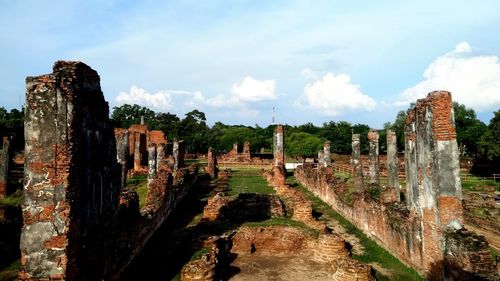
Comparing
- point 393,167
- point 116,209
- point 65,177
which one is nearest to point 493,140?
point 393,167

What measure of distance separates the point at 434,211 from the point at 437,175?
2.65 ft

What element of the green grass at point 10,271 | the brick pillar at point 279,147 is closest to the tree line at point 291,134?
the brick pillar at point 279,147

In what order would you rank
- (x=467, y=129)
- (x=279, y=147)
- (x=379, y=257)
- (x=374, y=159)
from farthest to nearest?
(x=467, y=129) → (x=279, y=147) → (x=374, y=159) → (x=379, y=257)

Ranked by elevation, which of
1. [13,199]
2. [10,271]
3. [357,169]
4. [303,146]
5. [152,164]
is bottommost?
[10,271]

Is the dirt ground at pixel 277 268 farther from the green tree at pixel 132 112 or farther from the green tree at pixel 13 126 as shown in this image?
the green tree at pixel 132 112

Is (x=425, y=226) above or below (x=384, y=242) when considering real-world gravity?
above

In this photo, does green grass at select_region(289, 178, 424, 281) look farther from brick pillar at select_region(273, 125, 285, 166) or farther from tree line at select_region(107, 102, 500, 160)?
tree line at select_region(107, 102, 500, 160)

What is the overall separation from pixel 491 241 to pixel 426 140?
20.5 feet

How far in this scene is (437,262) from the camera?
26.8ft

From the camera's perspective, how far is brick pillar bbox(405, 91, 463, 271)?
7973mm

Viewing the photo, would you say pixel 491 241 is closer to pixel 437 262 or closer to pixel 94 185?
pixel 437 262

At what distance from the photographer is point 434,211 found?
329 inches

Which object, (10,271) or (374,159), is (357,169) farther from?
(10,271)

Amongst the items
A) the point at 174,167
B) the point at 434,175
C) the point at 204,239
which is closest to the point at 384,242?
the point at 434,175
